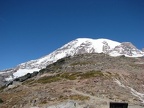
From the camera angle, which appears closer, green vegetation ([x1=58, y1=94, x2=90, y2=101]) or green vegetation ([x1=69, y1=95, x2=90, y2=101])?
green vegetation ([x1=69, y1=95, x2=90, y2=101])

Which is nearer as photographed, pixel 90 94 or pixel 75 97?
pixel 75 97

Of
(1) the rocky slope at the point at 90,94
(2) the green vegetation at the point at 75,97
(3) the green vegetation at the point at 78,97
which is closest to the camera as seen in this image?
(1) the rocky slope at the point at 90,94

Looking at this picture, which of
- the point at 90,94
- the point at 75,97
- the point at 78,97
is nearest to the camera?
the point at 78,97

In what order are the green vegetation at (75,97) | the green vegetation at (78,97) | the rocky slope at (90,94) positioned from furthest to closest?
1. the green vegetation at (75,97)
2. the green vegetation at (78,97)
3. the rocky slope at (90,94)

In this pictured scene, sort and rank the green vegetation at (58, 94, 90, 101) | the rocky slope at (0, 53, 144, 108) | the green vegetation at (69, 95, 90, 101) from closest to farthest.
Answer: the rocky slope at (0, 53, 144, 108) → the green vegetation at (69, 95, 90, 101) → the green vegetation at (58, 94, 90, 101)

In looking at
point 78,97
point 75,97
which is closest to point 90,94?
point 78,97

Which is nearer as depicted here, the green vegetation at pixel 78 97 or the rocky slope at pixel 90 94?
the rocky slope at pixel 90 94

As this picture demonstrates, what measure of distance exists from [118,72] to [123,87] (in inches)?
1354

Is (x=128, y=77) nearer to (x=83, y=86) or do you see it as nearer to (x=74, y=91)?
(x=83, y=86)

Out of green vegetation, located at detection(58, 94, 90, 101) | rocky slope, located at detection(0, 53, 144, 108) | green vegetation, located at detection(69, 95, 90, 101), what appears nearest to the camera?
rocky slope, located at detection(0, 53, 144, 108)

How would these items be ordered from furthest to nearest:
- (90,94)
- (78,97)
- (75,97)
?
(90,94) → (75,97) → (78,97)

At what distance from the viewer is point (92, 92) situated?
10725 cm

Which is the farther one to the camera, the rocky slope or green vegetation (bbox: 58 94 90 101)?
green vegetation (bbox: 58 94 90 101)

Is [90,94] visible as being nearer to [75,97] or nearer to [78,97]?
[78,97]
